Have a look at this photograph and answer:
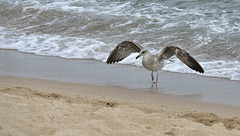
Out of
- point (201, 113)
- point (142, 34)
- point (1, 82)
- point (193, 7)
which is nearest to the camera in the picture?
point (201, 113)

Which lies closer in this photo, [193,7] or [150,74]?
[150,74]

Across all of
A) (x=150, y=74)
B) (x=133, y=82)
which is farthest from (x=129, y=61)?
(x=133, y=82)

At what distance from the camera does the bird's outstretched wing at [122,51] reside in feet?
22.9

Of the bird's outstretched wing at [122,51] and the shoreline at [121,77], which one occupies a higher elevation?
the bird's outstretched wing at [122,51]

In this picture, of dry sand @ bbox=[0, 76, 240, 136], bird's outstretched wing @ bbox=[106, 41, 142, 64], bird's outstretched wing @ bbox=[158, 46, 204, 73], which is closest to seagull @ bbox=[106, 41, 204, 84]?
bird's outstretched wing @ bbox=[158, 46, 204, 73]

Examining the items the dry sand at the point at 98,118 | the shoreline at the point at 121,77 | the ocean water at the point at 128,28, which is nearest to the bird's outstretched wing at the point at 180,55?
the shoreline at the point at 121,77

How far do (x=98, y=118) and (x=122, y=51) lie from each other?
318 cm

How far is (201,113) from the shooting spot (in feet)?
15.1

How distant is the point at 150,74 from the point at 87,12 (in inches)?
220

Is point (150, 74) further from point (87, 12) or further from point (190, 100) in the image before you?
point (87, 12)

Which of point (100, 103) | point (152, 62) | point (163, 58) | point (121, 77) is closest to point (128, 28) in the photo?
point (121, 77)

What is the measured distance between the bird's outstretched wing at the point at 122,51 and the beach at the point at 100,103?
0.23 m

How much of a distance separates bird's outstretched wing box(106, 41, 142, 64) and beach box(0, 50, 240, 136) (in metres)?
0.23

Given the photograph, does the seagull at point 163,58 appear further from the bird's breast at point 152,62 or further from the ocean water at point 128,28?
the ocean water at point 128,28
